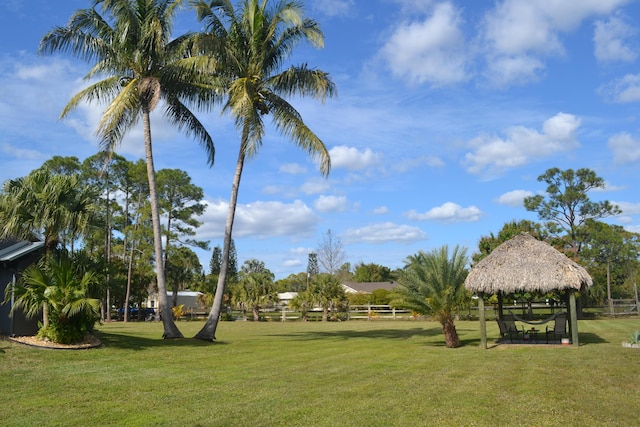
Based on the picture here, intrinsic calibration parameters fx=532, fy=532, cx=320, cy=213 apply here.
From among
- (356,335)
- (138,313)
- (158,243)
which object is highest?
(158,243)

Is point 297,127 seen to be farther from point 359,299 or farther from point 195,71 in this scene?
point 359,299

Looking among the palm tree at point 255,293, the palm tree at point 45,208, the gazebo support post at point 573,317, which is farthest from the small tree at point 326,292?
the palm tree at point 45,208

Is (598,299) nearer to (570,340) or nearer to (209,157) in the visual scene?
(570,340)

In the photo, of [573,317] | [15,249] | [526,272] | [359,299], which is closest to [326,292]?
[359,299]

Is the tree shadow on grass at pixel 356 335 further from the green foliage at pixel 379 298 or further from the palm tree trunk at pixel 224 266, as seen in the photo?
the green foliage at pixel 379 298

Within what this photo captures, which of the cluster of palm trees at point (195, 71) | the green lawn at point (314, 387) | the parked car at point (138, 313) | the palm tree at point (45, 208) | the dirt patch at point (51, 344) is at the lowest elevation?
the parked car at point (138, 313)

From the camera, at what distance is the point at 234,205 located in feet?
62.2

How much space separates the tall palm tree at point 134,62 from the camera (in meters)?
17.1

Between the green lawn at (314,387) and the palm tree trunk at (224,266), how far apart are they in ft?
9.32

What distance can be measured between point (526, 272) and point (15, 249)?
597 inches

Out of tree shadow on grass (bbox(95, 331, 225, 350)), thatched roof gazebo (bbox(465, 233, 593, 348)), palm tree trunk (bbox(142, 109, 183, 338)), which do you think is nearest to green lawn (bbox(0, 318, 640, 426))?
tree shadow on grass (bbox(95, 331, 225, 350))

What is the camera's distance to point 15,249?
49.7 ft

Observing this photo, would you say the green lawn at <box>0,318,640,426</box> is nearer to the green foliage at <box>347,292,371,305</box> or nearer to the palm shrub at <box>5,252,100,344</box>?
the palm shrub at <box>5,252,100,344</box>

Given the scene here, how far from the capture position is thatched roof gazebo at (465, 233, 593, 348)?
16.1m
